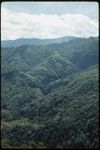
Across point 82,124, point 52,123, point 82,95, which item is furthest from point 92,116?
point 82,95

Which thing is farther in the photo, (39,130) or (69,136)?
(39,130)

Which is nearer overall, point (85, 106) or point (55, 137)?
point (55, 137)

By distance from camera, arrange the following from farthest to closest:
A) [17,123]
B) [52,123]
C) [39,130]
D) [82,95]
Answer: [82,95] < [17,123] < [52,123] < [39,130]

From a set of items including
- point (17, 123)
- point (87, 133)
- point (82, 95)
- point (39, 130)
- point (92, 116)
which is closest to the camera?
point (87, 133)

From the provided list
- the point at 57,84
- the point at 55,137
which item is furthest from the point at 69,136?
the point at 57,84

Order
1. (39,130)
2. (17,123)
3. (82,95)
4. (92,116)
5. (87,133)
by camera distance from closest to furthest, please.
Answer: (87,133), (92,116), (39,130), (17,123), (82,95)

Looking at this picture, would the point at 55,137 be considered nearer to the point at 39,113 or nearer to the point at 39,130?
the point at 39,130

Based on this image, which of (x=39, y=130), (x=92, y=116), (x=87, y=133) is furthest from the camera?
(x=39, y=130)

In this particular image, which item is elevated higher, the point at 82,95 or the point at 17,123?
the point at 82,95

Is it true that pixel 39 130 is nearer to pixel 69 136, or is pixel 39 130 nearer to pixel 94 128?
pixel 69 136
